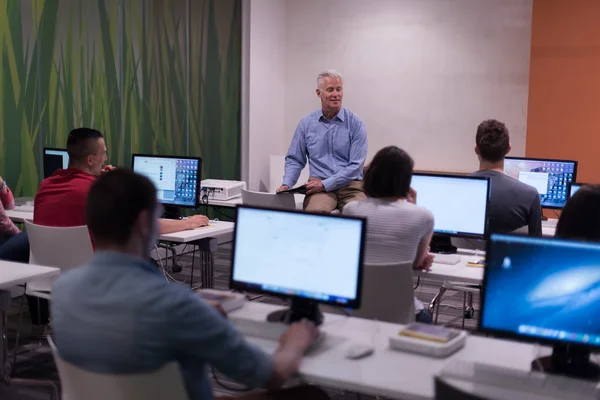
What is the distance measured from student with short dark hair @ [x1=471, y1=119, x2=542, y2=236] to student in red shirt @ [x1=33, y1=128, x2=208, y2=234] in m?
2.21

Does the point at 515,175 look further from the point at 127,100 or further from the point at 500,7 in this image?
the point at 127,100

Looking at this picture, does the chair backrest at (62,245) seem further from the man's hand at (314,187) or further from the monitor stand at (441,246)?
the man's hand at (314,187)

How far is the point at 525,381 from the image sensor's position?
6.74ft

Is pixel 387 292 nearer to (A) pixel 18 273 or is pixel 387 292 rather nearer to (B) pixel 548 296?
(B) pixel 548 296

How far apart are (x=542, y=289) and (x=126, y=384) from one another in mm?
1231

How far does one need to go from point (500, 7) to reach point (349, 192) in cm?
309

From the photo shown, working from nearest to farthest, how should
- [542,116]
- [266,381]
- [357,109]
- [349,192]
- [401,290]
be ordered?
[266,381] → [401,290] → [349,192] → [542,116] → [357,109]

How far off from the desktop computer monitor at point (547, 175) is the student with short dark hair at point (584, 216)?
2.95m

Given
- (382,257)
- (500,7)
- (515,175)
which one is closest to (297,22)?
(500,7)

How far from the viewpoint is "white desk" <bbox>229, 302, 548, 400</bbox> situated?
6.66 feet

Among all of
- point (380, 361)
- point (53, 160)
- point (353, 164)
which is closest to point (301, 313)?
point (380, 361)

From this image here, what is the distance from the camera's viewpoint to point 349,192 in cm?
585

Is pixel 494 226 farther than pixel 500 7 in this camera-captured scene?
No

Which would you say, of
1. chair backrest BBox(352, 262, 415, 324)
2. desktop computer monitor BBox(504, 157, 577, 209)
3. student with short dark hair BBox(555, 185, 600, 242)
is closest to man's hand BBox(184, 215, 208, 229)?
Answer: chair backrest BBox(352, 262, 415, 324)
